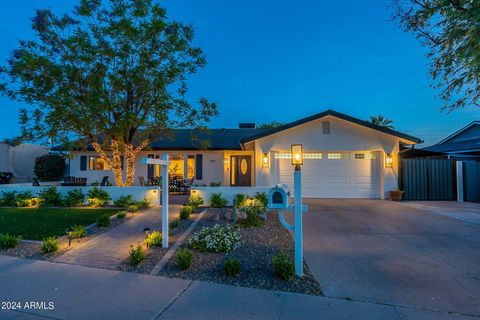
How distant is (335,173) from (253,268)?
33.3 ft

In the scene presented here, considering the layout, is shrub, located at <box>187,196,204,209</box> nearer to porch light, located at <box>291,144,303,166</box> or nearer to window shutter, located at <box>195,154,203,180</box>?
porch light, located at <box>291,144,303,166</box>

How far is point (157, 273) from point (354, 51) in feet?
55.0

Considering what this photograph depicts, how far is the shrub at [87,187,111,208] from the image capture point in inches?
411

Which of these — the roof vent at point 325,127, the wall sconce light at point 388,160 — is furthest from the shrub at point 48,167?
the wall sconce light at point 388,160

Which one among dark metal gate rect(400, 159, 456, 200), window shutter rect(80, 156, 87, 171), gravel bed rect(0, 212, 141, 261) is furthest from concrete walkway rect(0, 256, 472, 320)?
window shutter rect(80, 156, 87, 171)

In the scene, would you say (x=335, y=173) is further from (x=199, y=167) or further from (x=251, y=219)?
(x=199, y=167)

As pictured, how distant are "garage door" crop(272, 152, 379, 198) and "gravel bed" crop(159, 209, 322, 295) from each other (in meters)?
7.46

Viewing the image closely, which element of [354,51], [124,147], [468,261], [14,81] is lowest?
[468,261]

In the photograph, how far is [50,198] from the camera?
10.6 m

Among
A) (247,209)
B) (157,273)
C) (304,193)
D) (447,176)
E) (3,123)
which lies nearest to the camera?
(157,273)

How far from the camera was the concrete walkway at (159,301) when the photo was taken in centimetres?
302

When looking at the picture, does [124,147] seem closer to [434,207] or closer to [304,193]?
[304,193]

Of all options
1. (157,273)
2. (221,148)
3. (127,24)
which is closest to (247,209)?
(157,273)

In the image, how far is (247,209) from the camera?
7684 millimetres
